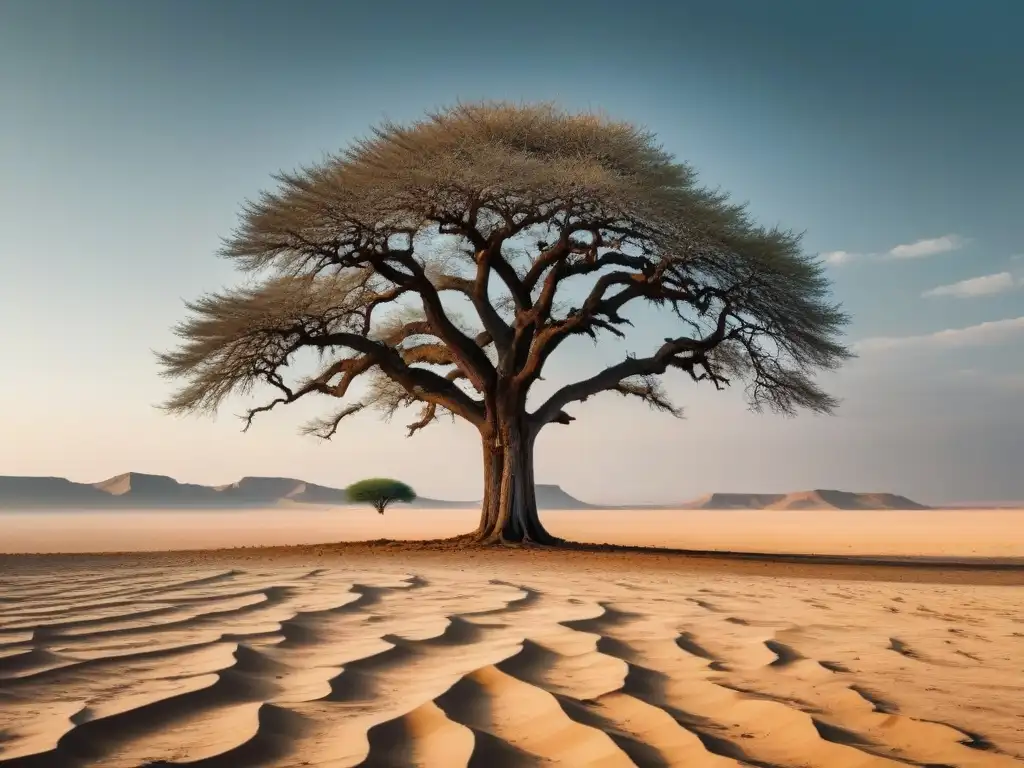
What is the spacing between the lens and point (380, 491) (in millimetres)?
45438

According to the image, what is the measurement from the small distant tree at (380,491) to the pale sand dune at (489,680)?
3843cm

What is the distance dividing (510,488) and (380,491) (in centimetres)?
2894

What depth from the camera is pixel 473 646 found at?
437 centimetres

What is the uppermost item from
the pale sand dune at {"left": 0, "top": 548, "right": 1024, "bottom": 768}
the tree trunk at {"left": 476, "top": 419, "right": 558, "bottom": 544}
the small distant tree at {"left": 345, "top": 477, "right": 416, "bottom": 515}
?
the small distant tree at {"left": 345, "top": 477, "right": 416, "bottom": 515}

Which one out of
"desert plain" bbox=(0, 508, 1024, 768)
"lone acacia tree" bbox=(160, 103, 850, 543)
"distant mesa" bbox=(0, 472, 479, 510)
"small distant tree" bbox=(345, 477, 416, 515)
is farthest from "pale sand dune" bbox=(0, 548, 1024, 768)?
"distant mesa" bbox=(0, 472, 479, 510)

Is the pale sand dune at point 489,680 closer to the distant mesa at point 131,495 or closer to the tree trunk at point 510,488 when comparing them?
the tree trunk at point 510,488

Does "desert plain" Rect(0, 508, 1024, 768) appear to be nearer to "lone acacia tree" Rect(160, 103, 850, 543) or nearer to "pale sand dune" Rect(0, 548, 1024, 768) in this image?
"pale sand dune" Rect(0, 548, 1024, 768)

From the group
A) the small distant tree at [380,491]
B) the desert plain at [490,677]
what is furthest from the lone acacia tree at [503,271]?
the small distant tree at [380,491]

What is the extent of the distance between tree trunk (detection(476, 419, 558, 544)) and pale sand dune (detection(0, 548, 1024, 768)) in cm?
1058

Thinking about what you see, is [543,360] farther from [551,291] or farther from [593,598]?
[593,598]

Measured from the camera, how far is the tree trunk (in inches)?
674

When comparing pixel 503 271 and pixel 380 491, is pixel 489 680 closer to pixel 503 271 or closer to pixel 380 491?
pixel 503 271

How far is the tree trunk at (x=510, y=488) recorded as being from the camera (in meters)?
17.1

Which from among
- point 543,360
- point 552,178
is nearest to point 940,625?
point 552,178
